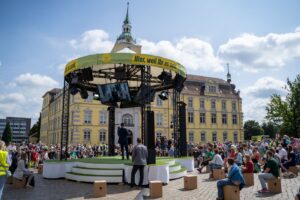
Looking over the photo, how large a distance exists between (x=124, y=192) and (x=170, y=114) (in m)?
36.7

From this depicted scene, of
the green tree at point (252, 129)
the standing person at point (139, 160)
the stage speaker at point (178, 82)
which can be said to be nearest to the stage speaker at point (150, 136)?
the standing person at point (139, 160)

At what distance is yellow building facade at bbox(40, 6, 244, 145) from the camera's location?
133 ft

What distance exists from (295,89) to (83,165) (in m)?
30.9

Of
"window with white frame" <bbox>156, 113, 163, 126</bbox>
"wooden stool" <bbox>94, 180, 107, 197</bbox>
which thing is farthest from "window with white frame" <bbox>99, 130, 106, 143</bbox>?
"wooden stool" <bbox>94, 180, 107, 197</bbox>

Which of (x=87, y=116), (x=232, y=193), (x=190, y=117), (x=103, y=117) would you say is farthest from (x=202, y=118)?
(x=232, y=193)

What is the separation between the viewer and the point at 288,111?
34.7 metres

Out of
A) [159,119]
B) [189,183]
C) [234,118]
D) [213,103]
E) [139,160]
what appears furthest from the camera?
[234,118]

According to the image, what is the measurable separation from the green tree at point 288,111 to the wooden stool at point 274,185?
91.2 feet

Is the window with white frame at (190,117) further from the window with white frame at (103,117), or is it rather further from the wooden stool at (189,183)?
the wooden stool at (189,183)

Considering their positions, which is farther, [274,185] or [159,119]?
[159,119]

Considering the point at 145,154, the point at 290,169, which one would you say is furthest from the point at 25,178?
the point at 290,169

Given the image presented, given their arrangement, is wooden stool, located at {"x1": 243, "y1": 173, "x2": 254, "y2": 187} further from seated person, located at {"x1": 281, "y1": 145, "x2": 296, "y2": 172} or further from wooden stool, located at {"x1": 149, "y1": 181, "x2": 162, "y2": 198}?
wooden stool, located at {"x1": 149, "y1": 181, "x2": 162, "y2": 198}

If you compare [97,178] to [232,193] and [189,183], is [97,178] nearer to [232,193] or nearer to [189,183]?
[189,183]

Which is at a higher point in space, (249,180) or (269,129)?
(269,129)
